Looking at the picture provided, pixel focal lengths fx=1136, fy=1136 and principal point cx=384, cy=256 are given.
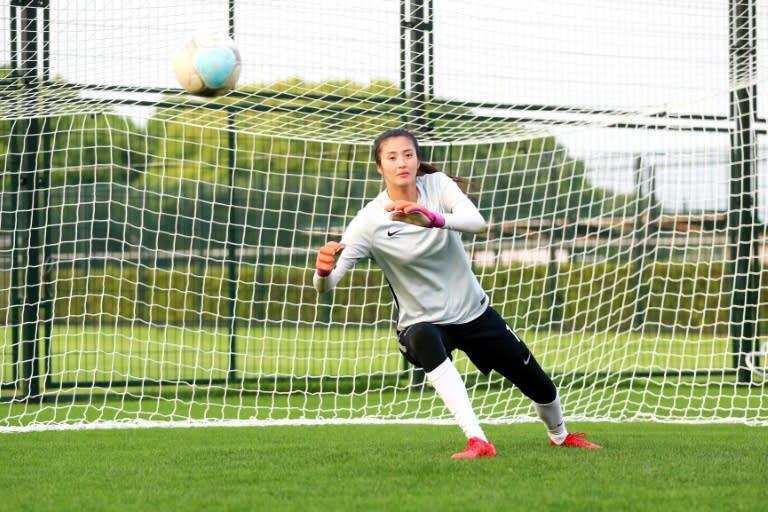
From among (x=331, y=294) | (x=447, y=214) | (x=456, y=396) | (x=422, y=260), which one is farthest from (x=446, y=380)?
(x=331, y=294)

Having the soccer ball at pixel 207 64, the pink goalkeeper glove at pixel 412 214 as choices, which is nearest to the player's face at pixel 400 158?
the pink goalkeeper glove at pixel 412 214

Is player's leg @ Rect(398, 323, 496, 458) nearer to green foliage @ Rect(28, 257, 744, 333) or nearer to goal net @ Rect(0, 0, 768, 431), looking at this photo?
goal net @ Rect(0, 0, 768, 431)

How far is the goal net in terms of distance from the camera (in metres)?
8.50

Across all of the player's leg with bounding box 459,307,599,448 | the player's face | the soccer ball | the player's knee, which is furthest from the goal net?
the player's face

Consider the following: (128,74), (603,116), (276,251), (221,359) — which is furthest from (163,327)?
(603,116)

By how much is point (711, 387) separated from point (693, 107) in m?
2.60

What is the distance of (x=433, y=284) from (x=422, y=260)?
13 cm

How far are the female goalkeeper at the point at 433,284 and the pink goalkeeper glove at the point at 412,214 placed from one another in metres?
0.35

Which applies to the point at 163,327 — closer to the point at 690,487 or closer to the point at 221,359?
the point at 221,359

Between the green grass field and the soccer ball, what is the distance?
2.05 metres

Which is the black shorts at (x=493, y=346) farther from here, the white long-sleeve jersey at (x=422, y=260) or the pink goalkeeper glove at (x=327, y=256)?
the pink goalkeeper glove at (x=327, y=256)

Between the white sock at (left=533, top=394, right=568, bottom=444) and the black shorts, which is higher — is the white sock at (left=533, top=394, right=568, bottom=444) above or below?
below

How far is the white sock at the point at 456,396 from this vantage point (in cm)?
535

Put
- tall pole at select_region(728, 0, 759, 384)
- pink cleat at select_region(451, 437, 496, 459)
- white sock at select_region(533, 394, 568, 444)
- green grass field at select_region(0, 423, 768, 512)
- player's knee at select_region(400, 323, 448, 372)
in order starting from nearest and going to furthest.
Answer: green grass field at select_region(0, 423, 768, 512)
pink cleat at select_region(451, 437, 496, 459)
player's knee at select_region(400, 323, 448, 372)
white sock at select_region(533, 394, 568, 444)
tall pole at select_region(728, 0, 759, 384)
